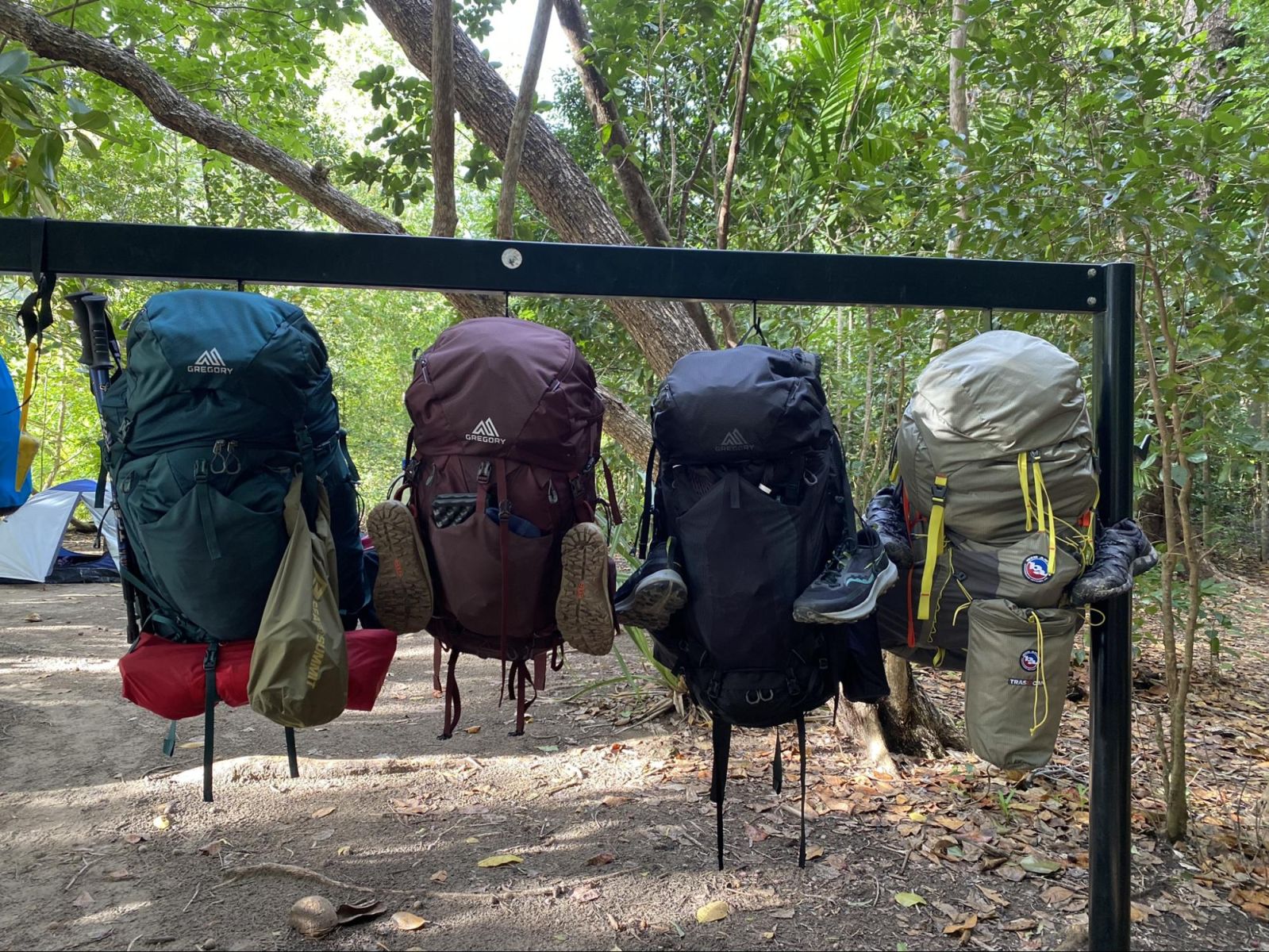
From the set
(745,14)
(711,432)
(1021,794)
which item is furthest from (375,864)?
(745,14)

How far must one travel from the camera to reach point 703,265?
2.18 meters

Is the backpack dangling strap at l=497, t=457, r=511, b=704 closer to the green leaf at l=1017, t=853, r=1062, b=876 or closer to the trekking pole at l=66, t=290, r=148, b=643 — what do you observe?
the trekking pole at l=66, t=290, r=148, b=643

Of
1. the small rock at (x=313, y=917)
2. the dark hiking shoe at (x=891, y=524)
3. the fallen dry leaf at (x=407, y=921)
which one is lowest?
the fallen dry leaf at (x=407, y=921)

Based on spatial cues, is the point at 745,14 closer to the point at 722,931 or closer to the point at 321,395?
the point at 321,395

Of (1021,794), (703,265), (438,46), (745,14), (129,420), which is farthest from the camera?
(745,14)

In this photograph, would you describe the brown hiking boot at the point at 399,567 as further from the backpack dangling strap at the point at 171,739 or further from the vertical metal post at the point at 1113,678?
the vertical metal post at the point at 1113,678

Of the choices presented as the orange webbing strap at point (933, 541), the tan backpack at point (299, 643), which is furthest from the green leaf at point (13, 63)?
the orange webbing strap at point (933, 541)

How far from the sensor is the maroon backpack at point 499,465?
1.94m

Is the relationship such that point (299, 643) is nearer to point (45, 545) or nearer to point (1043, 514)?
point (1043, 514)

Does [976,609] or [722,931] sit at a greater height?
[976,609]

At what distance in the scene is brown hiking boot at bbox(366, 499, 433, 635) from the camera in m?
1.97

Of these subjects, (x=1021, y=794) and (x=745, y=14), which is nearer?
(x=1021, y=794)

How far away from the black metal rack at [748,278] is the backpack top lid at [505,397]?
0.20 m

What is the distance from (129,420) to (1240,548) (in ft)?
42.4
